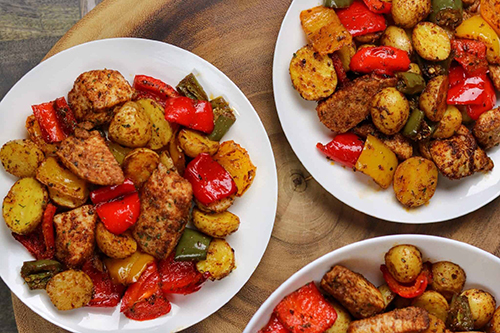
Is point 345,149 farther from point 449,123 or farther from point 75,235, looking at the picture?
point 75,235

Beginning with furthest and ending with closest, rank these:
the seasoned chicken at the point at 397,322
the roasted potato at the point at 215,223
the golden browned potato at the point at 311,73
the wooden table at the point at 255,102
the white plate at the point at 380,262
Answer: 1. the wooden table at the point at 255,102
2. the golden browned potato at the point at 311,73
3. the roasted potato at the point at 215,223
4. the white plate at the point at 380,262
5. the seasoned chicken at the point at 397,322

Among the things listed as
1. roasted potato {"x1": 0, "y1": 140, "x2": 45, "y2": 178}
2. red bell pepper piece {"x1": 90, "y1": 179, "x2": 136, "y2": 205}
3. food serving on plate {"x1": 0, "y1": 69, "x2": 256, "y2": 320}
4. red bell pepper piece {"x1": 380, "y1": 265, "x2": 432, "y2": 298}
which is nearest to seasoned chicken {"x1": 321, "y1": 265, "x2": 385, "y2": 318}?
red bell pepper piece {"x1": 380, "y1": 265, "x2": 432, "y2": 298}

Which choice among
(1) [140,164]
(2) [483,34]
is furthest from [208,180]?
(2) [483,34]

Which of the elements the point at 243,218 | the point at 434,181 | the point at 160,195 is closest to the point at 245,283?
the point at 243,218

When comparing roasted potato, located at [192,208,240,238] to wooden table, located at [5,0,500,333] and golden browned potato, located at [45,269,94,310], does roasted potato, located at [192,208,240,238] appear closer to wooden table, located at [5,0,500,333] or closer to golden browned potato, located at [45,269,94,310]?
wooden table, located at [5,0,500,333]

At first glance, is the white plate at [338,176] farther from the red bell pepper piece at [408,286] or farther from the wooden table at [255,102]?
the red bell pepper piece at [408,286]

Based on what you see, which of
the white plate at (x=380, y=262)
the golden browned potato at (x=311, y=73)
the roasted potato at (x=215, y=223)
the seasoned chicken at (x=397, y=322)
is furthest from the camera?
the golden browned potato at (x=311, y=73)

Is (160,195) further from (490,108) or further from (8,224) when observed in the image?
(490,108)

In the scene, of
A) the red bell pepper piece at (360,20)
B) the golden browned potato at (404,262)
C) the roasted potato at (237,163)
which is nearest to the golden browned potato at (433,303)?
the golden browned potato at (404,262)
